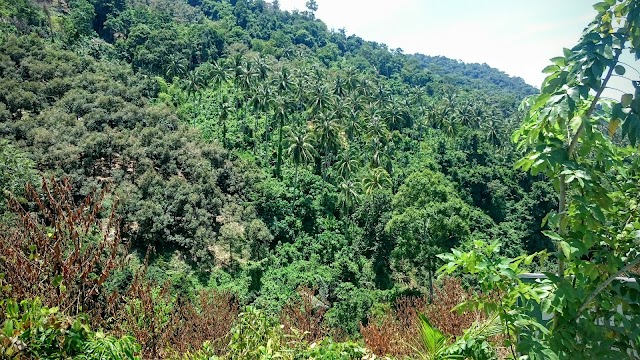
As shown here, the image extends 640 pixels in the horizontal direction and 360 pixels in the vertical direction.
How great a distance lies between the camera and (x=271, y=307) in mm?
27141

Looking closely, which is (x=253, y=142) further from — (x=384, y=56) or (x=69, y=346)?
(x=384, y=56)

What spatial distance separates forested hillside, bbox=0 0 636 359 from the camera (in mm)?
29656

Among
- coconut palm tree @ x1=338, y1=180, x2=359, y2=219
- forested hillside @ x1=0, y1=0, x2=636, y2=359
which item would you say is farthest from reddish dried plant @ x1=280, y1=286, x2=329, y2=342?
coconut palm tree @ x1=338, y1=180, x2=359, y2=219

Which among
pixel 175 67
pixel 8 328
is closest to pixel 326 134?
pixel 175 67

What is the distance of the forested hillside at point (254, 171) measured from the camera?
2966 cm

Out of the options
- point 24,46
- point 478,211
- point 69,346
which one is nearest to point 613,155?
point 69,346

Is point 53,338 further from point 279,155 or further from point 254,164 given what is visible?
point 279,155

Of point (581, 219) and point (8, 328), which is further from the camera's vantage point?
point (581, 219)

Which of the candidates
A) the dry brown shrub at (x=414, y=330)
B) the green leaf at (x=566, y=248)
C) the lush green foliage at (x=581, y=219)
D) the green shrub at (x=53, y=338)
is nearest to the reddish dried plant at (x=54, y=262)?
the green shrub at (x=53, y=338)

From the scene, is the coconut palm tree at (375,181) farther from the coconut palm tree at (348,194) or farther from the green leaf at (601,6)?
the green leaf at (601,6)

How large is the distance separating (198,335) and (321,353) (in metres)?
7.68

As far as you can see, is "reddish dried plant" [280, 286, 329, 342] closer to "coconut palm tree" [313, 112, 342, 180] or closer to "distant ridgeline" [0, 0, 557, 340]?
"distant ridgeline" [0, 0, 557, 340]

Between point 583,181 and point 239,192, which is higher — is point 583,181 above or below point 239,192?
above

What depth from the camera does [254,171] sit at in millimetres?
43594
